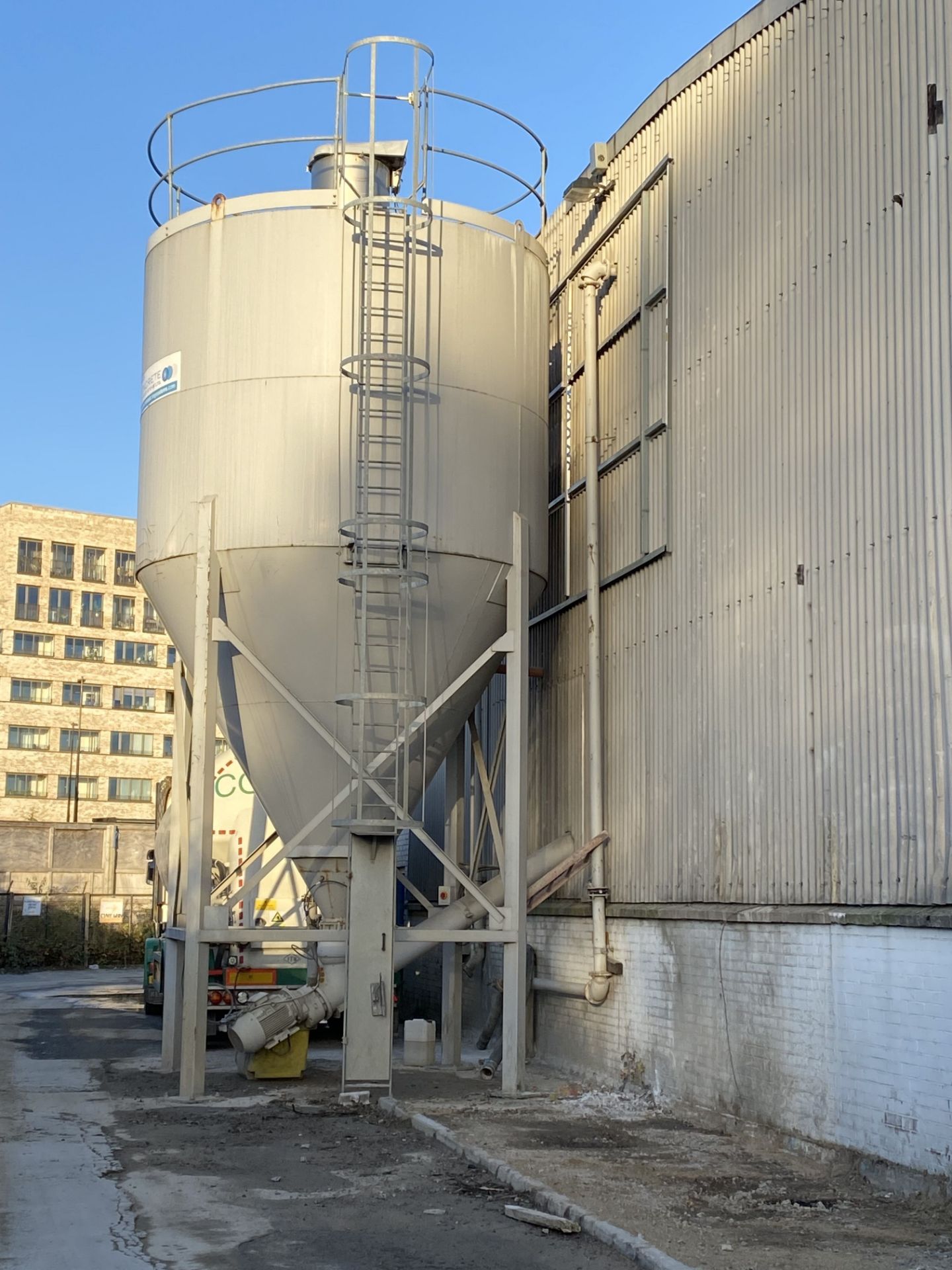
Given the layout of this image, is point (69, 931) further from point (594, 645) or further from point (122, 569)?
point (594, 645)

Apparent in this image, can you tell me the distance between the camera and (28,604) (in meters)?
77.2

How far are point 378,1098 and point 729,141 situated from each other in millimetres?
9676

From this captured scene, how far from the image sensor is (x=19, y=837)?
59.4 meters

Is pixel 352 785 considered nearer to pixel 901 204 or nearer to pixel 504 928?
pixel 504 928

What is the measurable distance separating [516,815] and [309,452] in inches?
172

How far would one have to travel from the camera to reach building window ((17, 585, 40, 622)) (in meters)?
76.8

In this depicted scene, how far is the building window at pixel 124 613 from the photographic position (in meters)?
79.9

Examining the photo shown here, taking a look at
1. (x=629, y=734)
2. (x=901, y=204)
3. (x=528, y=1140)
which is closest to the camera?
(x=901, y=204)

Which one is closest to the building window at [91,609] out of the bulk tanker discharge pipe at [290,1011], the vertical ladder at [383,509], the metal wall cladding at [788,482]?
the metal wall cladding at [788,482]

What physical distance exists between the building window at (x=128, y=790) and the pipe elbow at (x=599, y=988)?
66852mm

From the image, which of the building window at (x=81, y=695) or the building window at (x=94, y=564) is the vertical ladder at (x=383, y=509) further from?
the building window at (x=94, y=564)

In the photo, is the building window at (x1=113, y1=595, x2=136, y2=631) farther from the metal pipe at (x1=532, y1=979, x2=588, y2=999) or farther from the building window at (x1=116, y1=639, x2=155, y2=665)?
the metal pipe at (x1=532, y1=979, x2=588, y2=999)

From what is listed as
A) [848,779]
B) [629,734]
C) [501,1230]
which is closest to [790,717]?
[848,779]

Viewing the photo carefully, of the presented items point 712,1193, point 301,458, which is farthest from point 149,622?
point 712,1193
